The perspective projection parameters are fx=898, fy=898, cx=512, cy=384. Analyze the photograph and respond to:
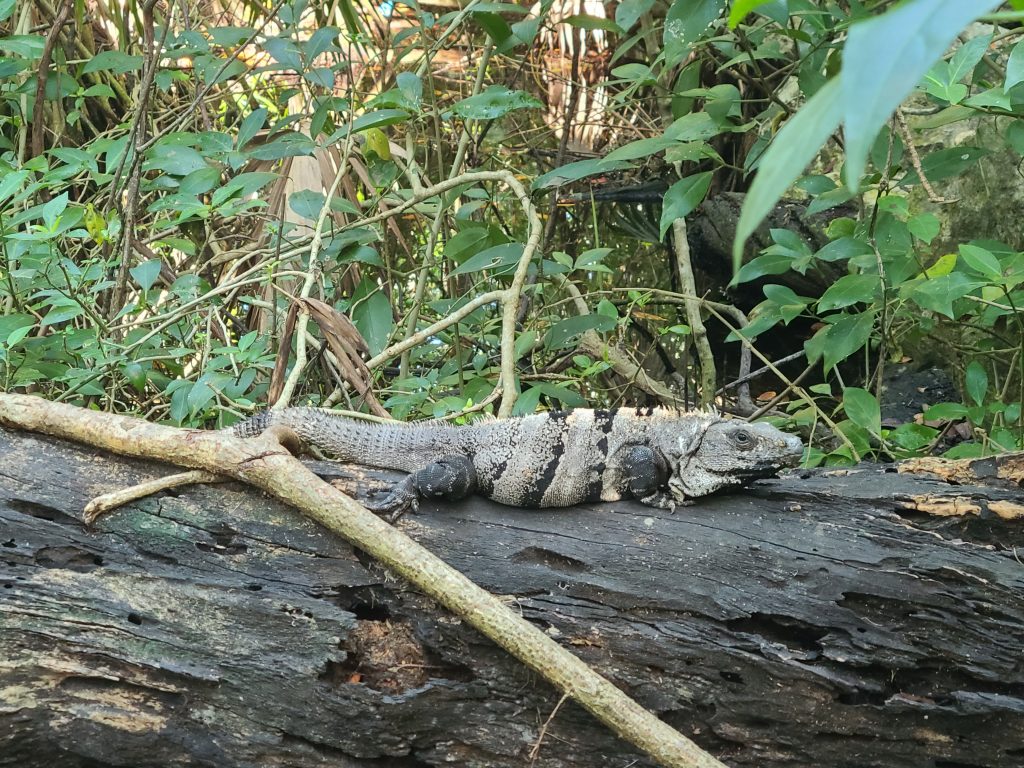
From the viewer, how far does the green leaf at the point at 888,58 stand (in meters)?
0.69

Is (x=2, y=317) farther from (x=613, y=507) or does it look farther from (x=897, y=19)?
(x=897, y=19)

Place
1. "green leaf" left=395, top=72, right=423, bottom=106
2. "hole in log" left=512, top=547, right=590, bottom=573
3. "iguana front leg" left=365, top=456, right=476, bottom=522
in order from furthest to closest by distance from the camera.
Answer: "green leaf" left=395, top=72, right=423, bottom=106
"iguana front leg" left=365, top=456, right=476, bottom=522
"hole in log" left=512, top=547, right=590, bottom=573

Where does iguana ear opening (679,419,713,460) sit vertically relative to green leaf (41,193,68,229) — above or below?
below

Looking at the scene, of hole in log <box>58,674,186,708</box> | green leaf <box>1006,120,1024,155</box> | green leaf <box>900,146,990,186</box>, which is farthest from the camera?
green leaf <box>900,146,990,186</box>

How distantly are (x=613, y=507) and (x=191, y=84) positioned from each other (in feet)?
17.1

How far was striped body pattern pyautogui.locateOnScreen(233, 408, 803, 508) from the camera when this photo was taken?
11.3 feet

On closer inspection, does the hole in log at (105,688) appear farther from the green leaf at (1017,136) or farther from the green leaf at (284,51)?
the green leaf at (1017,136)

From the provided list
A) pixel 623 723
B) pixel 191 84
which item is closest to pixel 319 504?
pixel 623 723

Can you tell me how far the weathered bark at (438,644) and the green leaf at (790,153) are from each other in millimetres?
2315

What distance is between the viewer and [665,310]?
7.80 m

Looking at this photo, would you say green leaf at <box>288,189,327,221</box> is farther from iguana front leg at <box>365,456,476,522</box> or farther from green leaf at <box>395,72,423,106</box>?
iguana front leg at <box>365,456,476,522</box>

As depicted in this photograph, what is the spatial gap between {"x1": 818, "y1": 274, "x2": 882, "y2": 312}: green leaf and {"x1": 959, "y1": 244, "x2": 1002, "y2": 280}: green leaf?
0.40m

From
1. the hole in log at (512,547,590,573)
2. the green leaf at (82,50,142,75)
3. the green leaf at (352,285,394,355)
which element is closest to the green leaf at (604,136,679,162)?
the green leaf at (352,285,394,355)

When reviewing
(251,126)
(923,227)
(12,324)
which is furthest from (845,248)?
(12,324)
